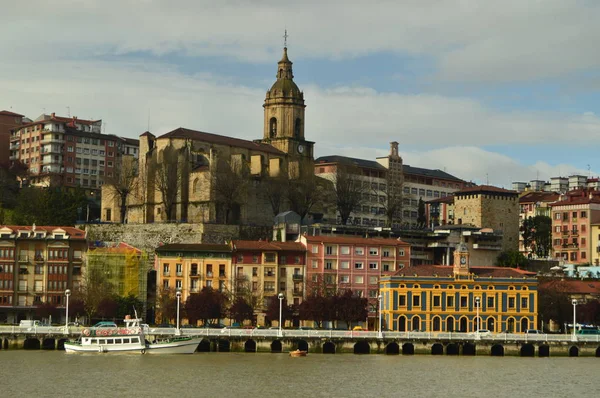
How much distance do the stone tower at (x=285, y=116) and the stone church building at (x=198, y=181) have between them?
7.25 metres

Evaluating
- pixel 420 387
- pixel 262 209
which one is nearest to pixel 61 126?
pixel 262 209

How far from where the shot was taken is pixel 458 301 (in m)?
109

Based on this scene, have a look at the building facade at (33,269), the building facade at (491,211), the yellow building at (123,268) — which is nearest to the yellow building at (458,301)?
the yellow building at (123,268)

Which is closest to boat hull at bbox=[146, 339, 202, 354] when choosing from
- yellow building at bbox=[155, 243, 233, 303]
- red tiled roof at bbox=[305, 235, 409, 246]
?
yellow building at bbox=[155, 243, 233, 303]

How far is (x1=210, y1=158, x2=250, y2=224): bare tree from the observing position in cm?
13250

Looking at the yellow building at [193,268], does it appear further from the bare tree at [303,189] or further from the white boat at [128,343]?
the white boat at [128,343]

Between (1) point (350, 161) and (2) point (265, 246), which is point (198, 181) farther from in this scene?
(1) point (350, 161)

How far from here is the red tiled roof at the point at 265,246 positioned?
118 meters

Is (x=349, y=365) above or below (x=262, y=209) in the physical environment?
Result: below

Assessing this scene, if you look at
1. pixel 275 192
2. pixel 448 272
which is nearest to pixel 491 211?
pixel 275 192

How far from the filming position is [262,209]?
452 feet

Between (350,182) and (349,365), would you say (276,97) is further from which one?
(349,365)

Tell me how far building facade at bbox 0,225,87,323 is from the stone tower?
41132 mm

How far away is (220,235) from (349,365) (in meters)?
45.0
